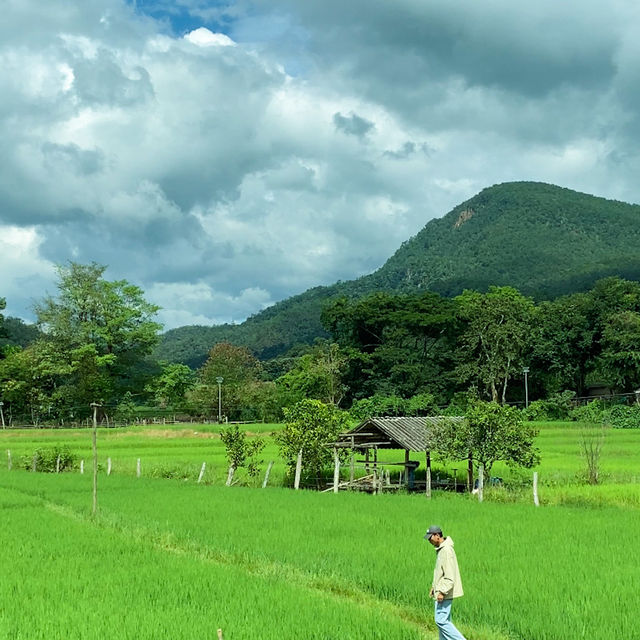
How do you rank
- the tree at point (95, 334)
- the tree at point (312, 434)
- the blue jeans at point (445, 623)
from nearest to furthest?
the blue jeans at point (445, 623) → the tree at point (312, 434) → the tree at point (95, 334)

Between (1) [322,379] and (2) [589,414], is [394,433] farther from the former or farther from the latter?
(1) [322,379]

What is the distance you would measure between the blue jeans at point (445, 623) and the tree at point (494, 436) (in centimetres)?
1767

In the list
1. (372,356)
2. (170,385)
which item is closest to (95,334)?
(170,385)

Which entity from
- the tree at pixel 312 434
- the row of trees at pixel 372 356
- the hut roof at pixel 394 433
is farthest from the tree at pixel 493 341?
the tree at pixel 312 434

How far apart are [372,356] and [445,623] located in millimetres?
69506

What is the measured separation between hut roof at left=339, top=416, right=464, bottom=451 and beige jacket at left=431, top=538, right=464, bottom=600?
61.1 ft

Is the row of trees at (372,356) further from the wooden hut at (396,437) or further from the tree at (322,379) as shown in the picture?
the wooden hut at (396,437)

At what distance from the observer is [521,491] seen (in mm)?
24922

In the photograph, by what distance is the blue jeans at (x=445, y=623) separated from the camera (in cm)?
823

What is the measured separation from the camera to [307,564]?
527 inches

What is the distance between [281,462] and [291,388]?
3883cm

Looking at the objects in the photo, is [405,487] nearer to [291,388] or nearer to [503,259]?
[291,388]

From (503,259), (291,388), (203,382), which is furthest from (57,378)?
(503,259)

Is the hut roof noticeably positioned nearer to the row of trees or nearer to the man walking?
the man walking
